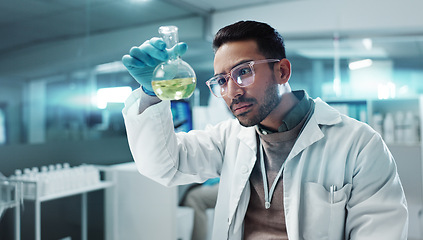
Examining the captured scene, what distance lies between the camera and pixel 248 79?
1.25 metres

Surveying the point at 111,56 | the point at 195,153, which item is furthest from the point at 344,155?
the point at 111,56

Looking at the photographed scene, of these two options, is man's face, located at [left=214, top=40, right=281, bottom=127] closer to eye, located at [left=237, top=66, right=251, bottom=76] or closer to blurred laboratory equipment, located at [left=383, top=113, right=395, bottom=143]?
eye, located at [left=237, top=66, right=251, bottom=76]

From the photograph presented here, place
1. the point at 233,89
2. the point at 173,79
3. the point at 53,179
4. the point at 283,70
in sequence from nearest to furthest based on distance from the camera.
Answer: the point at 173,79 < the point at 233,89 < the point at 283,70 < the point at 53,179

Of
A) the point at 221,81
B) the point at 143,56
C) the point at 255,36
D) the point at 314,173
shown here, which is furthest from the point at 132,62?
the point at 314,173

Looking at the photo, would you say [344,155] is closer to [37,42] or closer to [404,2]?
[37,42]

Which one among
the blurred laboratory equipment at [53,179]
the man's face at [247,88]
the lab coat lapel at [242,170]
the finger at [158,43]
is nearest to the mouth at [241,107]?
the man's face at [247,88]

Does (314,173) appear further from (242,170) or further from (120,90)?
(120,90)

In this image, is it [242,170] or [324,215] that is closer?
[324,215]

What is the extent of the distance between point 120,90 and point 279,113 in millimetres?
2134

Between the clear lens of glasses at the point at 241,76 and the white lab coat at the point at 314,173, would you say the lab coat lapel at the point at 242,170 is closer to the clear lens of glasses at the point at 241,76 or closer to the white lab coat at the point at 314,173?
the white lab coat at the point at 314,173

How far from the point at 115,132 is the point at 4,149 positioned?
1010mm

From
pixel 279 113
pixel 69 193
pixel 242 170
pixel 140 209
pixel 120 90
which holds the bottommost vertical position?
pixel 140 209

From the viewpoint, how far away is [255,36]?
1300 mm

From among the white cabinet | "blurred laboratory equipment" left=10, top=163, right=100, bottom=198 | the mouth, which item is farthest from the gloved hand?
the white cabinet
